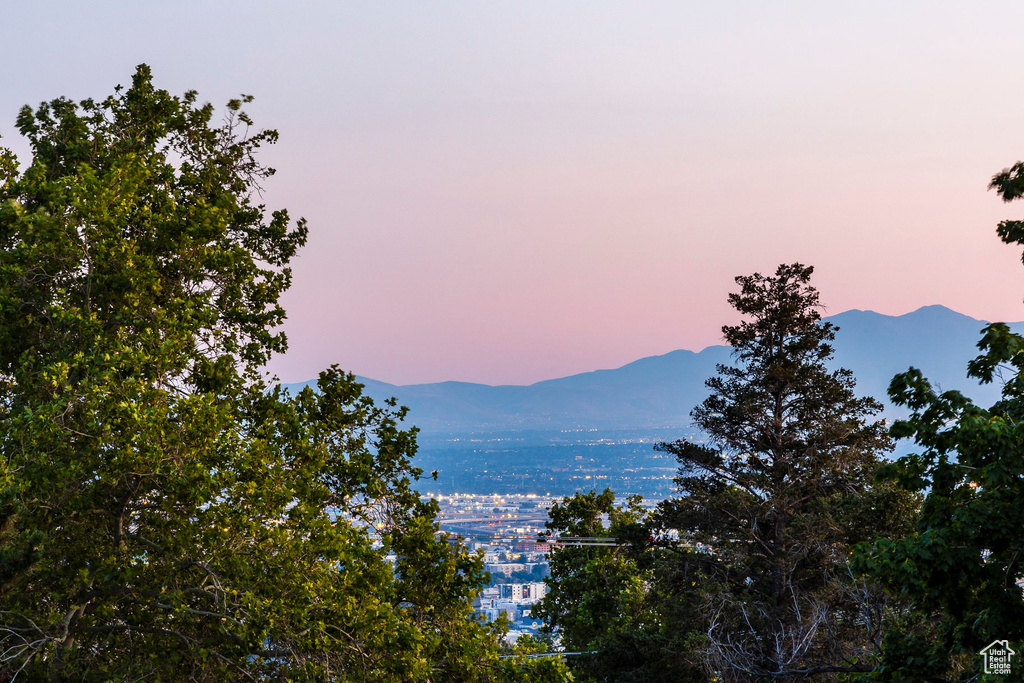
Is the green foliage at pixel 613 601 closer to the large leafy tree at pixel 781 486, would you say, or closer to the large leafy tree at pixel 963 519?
A: the large leafy tree at pixel 781 486

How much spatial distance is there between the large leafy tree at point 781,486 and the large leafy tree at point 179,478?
933 cm

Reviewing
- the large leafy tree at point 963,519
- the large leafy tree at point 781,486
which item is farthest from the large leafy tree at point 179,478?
the large leafy tree at point 781,486

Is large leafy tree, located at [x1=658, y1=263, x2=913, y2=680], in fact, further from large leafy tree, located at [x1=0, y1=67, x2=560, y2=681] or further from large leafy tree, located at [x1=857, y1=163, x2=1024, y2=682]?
large leafy tree, located at [x1=0, y1=67, x2=560, y2=681]

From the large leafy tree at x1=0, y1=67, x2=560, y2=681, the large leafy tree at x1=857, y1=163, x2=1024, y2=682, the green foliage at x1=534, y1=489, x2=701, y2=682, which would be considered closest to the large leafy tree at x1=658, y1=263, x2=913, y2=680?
the green foliage at x1=534, y1=489, x2=701, y2=682

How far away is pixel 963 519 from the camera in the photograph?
27.2 ft

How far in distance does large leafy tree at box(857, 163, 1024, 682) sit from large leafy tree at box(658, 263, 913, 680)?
322 inches

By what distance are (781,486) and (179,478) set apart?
15.6 m

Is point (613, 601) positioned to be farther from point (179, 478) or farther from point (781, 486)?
point (179, 478)

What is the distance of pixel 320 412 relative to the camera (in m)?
11.0

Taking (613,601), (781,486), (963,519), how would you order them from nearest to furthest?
(963,519)
(781,486)
(613,601)

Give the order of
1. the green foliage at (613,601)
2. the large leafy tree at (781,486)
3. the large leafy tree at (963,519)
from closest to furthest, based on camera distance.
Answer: the large leafy tree at (963,519) < the large leafy tree at (781,486) < the green foliage at (613,601)

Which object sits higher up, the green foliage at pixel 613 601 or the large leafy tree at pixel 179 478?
the large leafy tree at pixel 179 478

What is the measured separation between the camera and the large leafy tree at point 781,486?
18.4 m

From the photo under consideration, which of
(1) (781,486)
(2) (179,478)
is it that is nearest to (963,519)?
(2) (179,478)
